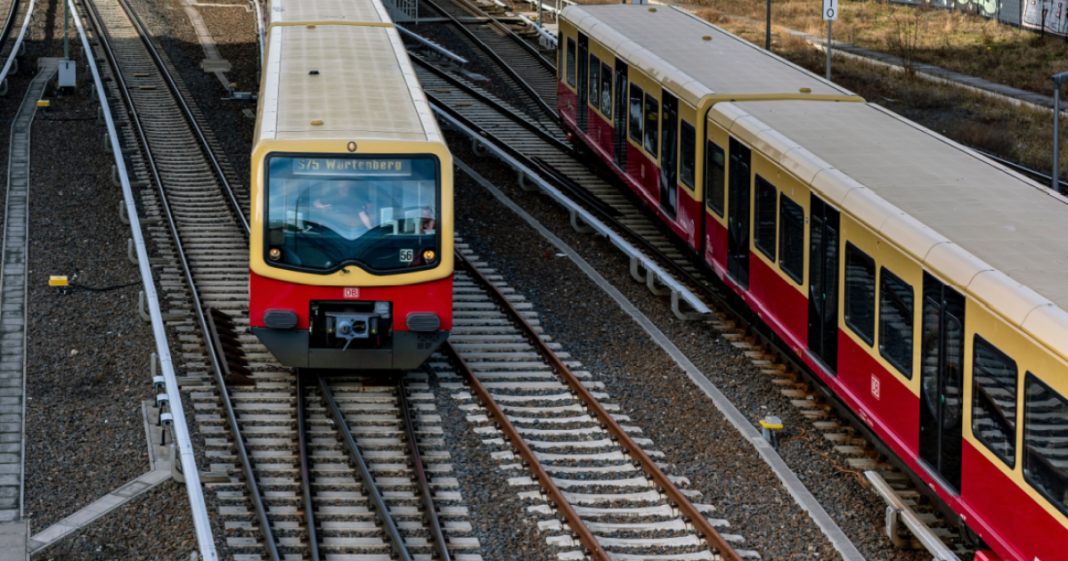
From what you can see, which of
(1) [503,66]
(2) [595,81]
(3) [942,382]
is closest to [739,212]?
(3) [942,382]

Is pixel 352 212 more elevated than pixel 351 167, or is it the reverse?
pixel 351 167

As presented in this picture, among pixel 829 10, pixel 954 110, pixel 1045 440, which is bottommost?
pixel 1045 440

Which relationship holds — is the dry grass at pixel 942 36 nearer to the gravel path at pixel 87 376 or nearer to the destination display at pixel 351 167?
the gravel path at pixel 87 376

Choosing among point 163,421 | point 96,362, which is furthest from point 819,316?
point 96,362

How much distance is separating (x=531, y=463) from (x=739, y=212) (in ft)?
15.7

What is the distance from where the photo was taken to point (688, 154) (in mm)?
16562

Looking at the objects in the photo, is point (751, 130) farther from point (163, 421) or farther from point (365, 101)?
point (163, 421)

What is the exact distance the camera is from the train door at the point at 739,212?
14.4 meters

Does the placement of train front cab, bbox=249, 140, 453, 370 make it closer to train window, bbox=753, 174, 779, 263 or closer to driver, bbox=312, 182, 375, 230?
driver, bbox=312, 182, 375, 230

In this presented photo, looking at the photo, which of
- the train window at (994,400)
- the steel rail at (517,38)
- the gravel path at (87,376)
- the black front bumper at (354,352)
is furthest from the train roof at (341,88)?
the steel rail at (517,38)

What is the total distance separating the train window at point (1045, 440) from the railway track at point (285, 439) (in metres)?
4.15

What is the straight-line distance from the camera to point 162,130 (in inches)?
943

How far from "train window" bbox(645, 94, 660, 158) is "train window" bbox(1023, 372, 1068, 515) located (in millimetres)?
10090

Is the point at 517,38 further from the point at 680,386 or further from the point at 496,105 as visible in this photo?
the point at 680,386
